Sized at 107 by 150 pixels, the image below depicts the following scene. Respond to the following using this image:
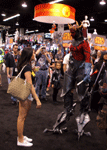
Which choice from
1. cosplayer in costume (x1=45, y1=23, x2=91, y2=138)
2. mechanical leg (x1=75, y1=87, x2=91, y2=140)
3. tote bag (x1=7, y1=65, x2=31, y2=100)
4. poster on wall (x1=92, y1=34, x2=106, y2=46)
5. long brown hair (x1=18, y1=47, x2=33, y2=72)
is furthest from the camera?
poster on wall (x1=92, y1=34, x2=106, y2=46)

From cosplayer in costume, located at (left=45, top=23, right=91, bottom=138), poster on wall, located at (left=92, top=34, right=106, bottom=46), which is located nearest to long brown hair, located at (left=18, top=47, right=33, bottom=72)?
cosplayer in costume, located at (left=45, top=23, right=91, bottom=138)

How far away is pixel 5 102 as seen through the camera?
4.95 m

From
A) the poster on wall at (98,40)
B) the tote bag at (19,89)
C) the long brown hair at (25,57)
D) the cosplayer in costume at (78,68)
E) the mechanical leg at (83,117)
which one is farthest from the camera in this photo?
the poster on wall at (98,40)

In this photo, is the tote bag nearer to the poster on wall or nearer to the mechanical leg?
the mechanical leg

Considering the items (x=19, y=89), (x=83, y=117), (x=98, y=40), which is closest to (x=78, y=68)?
(x=83, y=117)

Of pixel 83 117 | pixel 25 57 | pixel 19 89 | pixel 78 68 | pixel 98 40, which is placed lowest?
pixel 83 117

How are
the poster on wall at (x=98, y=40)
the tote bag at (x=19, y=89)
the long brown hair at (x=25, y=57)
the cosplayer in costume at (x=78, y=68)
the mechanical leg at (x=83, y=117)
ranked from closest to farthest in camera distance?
the tote bag at (x=19, y=89), the long brown hair at (x=25, y=57), the cosplayer in costume at (x=78, y=68), the mechanical leg at (x=83, y=117), the poster on wall at (x=98, y=40)

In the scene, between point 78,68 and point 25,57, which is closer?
point 25,57

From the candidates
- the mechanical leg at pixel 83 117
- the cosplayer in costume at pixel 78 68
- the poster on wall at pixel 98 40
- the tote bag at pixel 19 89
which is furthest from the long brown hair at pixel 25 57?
the poster on wall at pixel 98 40

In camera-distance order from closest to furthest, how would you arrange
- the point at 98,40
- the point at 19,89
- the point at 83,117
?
the point at 19,89, the point at 83,117, the point at 98,40

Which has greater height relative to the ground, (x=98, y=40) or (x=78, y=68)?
(x=98, y=40)

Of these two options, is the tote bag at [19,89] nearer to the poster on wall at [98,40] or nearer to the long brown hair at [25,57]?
the long brown hair at [25,57]

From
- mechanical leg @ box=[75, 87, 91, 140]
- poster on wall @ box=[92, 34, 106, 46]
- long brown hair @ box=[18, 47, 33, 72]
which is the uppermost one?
poster on wall @ box=[92, 34, 106, 46]

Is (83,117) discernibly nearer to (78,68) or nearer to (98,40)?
(78,68)
